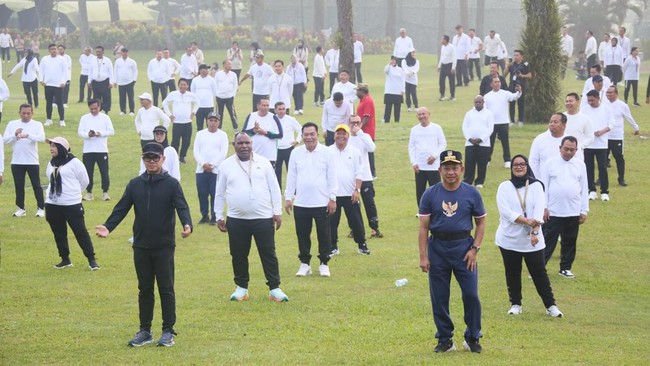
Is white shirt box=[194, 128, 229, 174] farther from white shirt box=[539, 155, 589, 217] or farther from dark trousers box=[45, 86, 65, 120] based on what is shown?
dark trousers box=[45, 86, 65, 120]

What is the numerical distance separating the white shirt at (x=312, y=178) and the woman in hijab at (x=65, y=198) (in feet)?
10.9

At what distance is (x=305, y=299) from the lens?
44.4 ft

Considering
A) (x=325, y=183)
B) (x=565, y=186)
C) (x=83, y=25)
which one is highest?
(x=83, y=25)

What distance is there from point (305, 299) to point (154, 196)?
319 cm

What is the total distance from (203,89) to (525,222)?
16.0 meters

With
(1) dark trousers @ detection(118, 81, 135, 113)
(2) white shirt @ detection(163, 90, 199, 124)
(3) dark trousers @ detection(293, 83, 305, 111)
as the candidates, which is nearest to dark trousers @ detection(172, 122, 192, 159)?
(2) white shirt @ detection(163, 90, 199, 124)

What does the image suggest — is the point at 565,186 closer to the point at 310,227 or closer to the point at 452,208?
the point at 310,227

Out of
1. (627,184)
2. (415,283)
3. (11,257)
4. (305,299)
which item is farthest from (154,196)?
(627,184)

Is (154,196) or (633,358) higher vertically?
(154,196)

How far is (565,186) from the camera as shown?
14508 millimetres

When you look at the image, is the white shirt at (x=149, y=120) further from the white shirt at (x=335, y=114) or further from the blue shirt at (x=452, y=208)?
the blue shirt at (x=452, y=208)

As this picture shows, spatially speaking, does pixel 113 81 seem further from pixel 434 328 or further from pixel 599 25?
pixel 599 25

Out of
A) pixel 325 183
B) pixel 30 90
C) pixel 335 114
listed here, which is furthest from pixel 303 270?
pixel 30 90

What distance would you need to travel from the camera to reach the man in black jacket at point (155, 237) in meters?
11.1
